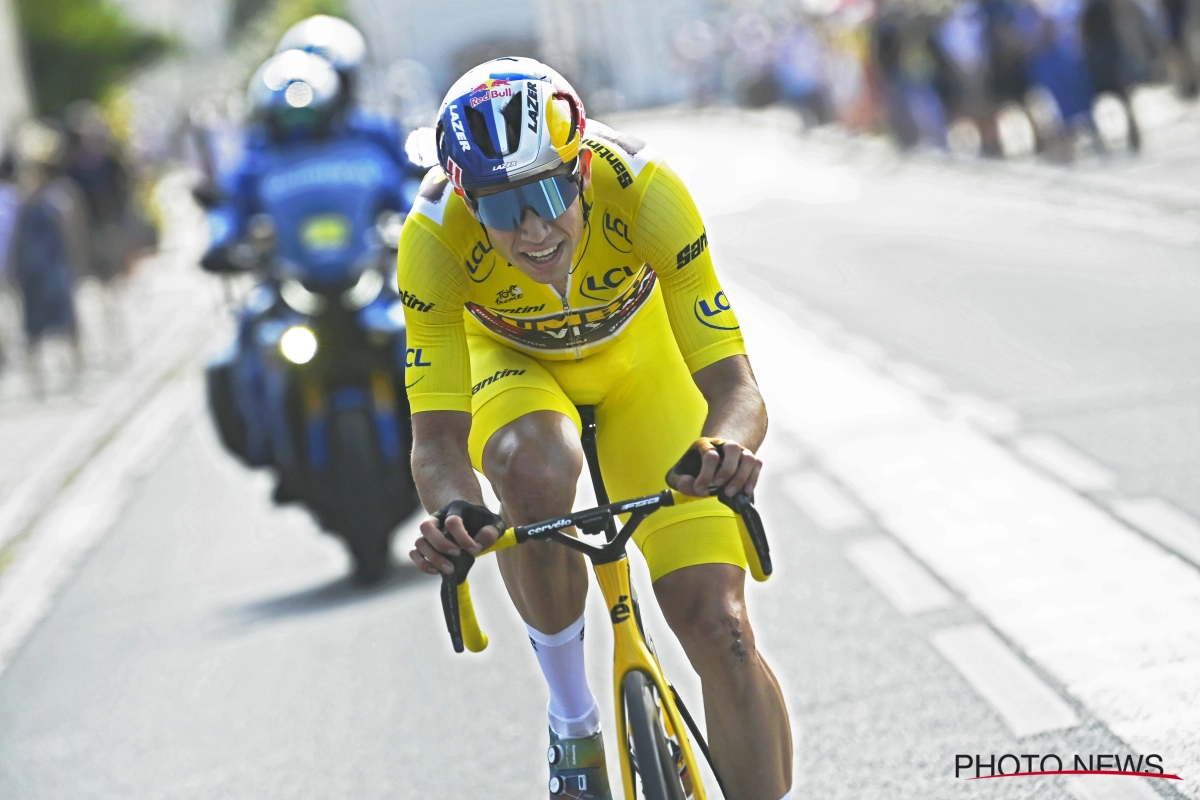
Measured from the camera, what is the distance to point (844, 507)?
794 centimetres

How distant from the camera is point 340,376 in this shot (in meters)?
7.87

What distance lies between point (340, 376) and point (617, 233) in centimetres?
405

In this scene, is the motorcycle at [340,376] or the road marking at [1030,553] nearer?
the road marking at [1030,553]

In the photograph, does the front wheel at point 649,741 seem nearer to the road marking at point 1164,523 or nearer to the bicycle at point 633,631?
the bicycle at point 633,631

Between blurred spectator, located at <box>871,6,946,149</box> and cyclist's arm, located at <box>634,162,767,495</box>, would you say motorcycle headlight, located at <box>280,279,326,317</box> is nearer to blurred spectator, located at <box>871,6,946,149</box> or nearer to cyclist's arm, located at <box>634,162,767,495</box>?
cyclist's arm, located at <box>634,162,767,495</box>

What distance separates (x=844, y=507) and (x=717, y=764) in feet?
13.8

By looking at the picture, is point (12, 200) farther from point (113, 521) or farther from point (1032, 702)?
point (1032, 702)

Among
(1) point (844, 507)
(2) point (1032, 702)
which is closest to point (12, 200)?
(1) point (844, 507)

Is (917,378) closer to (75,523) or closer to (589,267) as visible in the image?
(75,523)

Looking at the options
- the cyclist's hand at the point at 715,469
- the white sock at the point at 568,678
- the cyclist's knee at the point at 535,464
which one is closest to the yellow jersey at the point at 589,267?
the cyclist's knee at the point at 535,464

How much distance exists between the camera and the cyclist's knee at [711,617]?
379 centimetres

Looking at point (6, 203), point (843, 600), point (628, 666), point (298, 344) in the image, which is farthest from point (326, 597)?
point (6, 203)

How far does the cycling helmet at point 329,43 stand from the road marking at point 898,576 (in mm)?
3281

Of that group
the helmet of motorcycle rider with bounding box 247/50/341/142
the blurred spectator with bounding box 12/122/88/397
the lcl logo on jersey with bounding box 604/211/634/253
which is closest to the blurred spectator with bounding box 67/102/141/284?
the blurred spectator with bounding box 12/122/88/397
